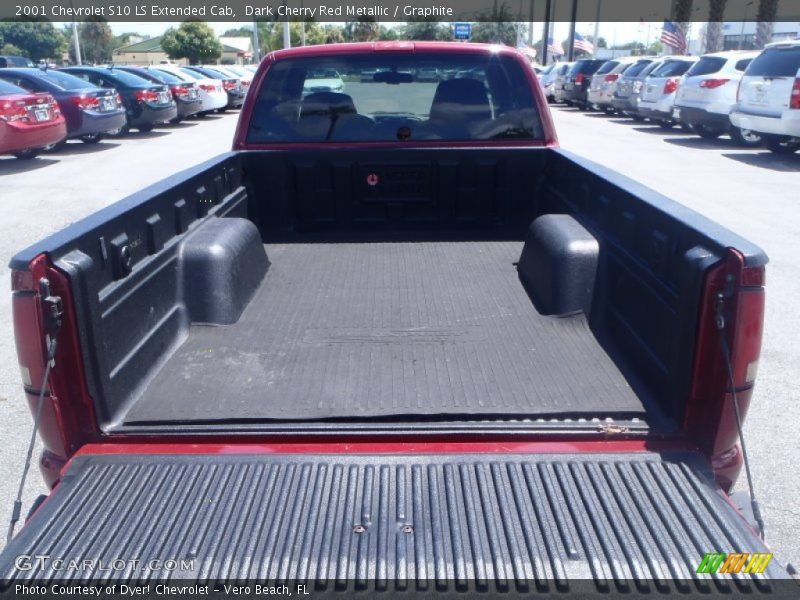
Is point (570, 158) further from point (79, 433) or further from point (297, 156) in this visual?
point (79, 433)

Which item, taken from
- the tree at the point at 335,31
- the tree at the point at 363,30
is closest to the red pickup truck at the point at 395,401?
the tree at the point at 363,30

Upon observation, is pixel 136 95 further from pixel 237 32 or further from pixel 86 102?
pixel 237 32

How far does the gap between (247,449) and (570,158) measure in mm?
2466

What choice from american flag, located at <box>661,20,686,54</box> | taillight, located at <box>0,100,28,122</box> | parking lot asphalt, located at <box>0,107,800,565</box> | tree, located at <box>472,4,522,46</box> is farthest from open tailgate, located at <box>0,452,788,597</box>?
tree, located at <box>472,4,522,46</box>

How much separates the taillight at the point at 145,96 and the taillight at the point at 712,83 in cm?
1269

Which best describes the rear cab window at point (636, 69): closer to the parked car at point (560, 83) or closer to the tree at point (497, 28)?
the parked car at point (560, 83)

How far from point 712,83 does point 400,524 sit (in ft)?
53.1

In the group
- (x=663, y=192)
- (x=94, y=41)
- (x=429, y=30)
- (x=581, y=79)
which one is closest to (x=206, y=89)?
(x=581, y=79)

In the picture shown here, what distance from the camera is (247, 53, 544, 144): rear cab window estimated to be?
171 inches

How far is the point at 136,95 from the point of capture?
59.4ft

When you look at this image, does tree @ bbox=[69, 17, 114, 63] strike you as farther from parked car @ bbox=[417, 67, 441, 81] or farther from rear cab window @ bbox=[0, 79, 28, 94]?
parked car @ bbox=[417, 67, 441, 81]

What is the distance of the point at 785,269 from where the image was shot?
709cm

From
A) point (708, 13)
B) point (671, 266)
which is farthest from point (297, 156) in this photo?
point (708, 13)

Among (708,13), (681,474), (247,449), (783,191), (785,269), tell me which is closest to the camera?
(681,474)
